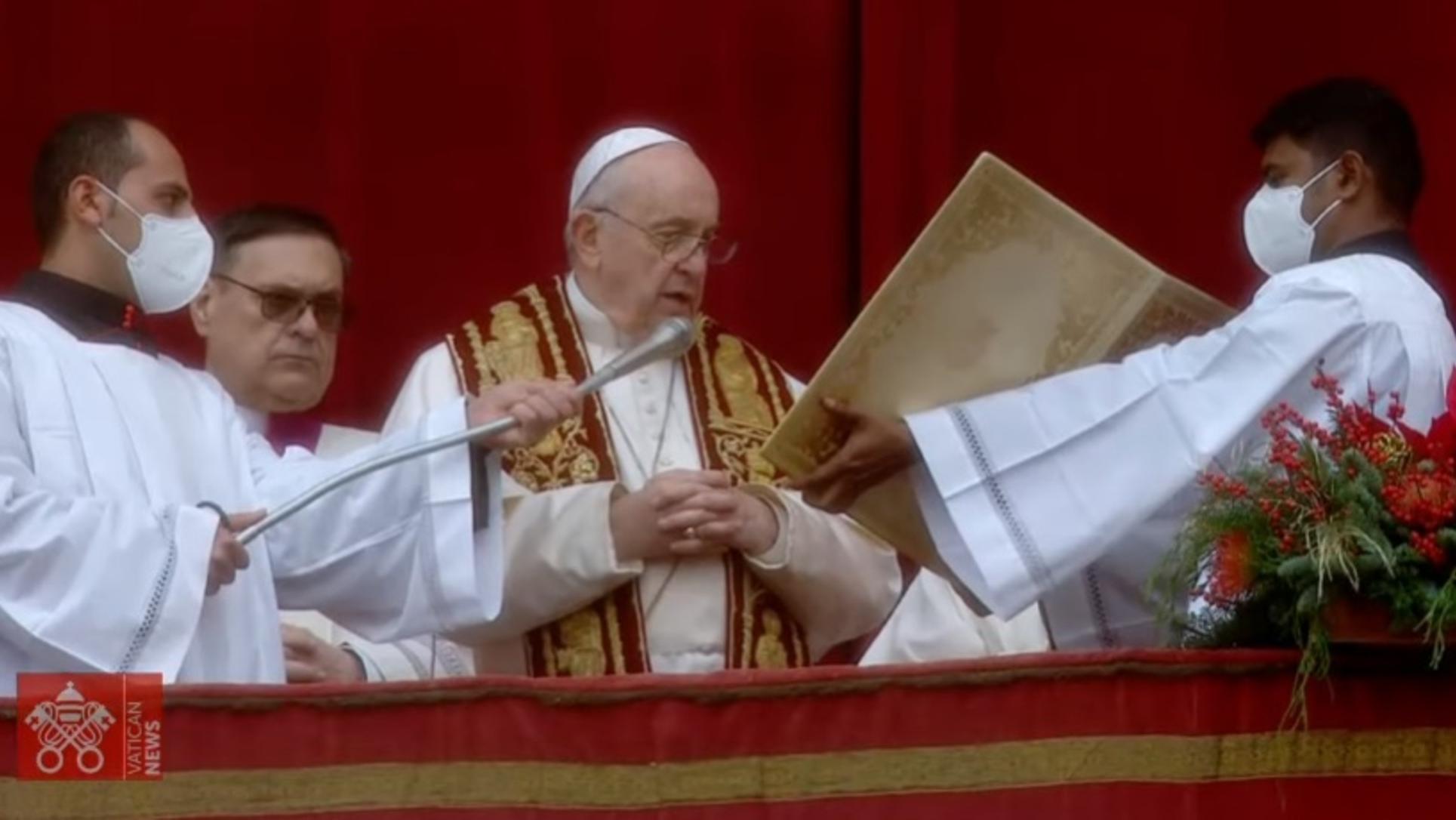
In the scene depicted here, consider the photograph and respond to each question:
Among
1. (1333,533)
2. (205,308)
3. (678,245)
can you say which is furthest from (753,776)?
(205,308)

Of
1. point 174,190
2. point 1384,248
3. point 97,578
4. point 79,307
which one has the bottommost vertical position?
point 97,578

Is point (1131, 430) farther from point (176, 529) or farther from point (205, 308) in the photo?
point (205, 308)

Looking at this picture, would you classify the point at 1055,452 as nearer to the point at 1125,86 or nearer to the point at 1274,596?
the point at 1274,596

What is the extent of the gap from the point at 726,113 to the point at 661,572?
64.1 inches

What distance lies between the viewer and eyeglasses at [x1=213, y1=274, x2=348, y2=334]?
23.0 ft

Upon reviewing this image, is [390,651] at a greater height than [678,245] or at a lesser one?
lesser

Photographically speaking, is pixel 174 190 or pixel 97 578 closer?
pixel 97 578

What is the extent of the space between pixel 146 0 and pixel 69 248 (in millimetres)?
1848

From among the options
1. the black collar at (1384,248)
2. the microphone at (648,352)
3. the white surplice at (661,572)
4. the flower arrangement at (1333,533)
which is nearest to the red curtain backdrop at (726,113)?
the white surplice at (661,572)

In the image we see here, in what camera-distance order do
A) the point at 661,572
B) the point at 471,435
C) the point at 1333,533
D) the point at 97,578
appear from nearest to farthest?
the point at 1333,533 → the point at 97,578 → the point at 471,435 → the point at 661,572

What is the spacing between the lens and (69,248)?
642 cm

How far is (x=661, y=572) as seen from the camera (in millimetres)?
6895

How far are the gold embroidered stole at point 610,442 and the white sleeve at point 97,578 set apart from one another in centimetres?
88

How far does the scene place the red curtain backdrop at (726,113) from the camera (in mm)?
8180
